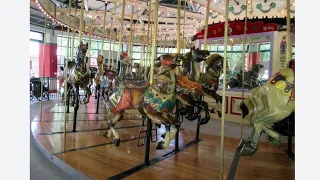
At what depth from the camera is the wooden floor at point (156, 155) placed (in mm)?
2629

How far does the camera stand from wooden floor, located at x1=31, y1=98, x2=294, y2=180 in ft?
8.63

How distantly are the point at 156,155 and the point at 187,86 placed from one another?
1.08 metres

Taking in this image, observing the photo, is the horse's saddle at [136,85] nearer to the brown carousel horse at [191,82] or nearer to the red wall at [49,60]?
the brown carousel horse at [191,82]

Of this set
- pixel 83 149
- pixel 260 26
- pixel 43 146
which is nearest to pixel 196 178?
pixel 83 149

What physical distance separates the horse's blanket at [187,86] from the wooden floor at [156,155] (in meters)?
0.89

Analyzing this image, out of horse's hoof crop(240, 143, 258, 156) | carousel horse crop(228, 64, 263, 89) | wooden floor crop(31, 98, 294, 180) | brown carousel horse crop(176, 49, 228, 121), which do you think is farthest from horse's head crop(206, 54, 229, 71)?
carousel horse crop(228, 64, 263, 89)

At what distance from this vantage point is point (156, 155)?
3.28 metres

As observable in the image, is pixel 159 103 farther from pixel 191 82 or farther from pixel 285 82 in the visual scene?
pixel 285 82

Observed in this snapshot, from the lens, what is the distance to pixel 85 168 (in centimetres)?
268

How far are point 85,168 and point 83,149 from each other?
0.76 metres

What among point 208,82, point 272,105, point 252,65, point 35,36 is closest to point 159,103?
point 272,105

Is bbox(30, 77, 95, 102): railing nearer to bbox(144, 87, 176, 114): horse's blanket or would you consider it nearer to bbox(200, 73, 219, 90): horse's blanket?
bbox(200, 73, 219, 90): horse's blanket

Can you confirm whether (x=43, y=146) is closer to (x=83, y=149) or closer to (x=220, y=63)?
(x=83, y=149)

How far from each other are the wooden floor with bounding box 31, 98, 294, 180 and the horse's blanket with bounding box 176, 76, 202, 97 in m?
0.89
